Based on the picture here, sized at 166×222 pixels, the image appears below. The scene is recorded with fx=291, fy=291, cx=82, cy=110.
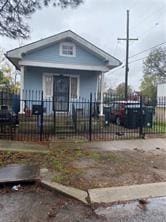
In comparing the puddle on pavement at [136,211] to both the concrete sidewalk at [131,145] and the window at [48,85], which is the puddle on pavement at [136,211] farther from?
the window at [48,85]

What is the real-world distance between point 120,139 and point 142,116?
5.41 feet

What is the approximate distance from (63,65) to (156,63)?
1321 inches

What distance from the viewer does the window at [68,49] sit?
15102 millimetres

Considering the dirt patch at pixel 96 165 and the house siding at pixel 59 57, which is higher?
the house siding at pixel 59 57

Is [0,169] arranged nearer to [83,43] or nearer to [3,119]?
[3,119]

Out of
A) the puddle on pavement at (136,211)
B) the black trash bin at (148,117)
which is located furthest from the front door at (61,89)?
the puddle on pavement at (136,211)

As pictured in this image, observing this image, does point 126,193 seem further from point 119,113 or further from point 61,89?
point 119,113

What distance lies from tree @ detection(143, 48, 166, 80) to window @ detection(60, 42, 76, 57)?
3250cm

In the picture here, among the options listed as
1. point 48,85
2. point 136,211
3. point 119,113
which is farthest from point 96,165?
point 119,113

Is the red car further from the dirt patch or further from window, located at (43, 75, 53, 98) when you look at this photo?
the dirt patch

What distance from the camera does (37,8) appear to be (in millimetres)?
9656

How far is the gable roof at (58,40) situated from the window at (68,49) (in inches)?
15.8

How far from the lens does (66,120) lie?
46.3 ft

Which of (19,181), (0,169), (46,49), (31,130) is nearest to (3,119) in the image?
(31,130)
